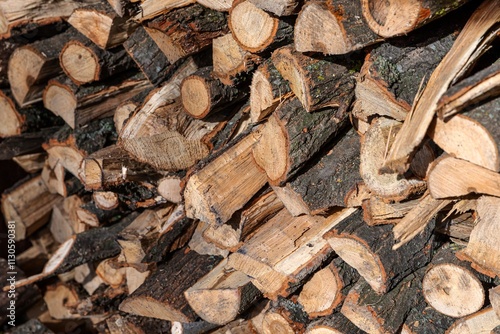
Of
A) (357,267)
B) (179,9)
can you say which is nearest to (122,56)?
(179,9)

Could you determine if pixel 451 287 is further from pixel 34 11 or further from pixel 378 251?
pixel 34 11

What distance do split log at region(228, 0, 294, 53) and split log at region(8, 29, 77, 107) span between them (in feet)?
4.18

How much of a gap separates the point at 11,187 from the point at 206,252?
5.78 ft

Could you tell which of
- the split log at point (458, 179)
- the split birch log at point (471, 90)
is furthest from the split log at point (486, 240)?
the split birch log at point (471, 90)

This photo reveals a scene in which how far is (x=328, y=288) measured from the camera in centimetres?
259

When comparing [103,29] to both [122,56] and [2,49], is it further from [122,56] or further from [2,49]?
[2,49]

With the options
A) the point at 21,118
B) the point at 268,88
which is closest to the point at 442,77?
the point at 268,88

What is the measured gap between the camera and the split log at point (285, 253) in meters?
2.58

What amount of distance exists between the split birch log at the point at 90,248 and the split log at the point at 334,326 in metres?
1.45

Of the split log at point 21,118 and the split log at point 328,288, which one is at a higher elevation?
the split log at point 21,118

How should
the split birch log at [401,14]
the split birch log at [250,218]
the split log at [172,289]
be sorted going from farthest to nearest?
the split log at [172,289] → the split birch log at [250,218] → the split birch log at [401,14]

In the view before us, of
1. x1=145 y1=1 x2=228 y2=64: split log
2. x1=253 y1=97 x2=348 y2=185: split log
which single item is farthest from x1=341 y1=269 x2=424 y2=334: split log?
x1=145 y1=1 x2=228 y2=64: split log

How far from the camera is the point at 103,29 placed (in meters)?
3.10

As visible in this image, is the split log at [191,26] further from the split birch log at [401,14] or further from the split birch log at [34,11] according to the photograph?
the split birch log at [401,14]
